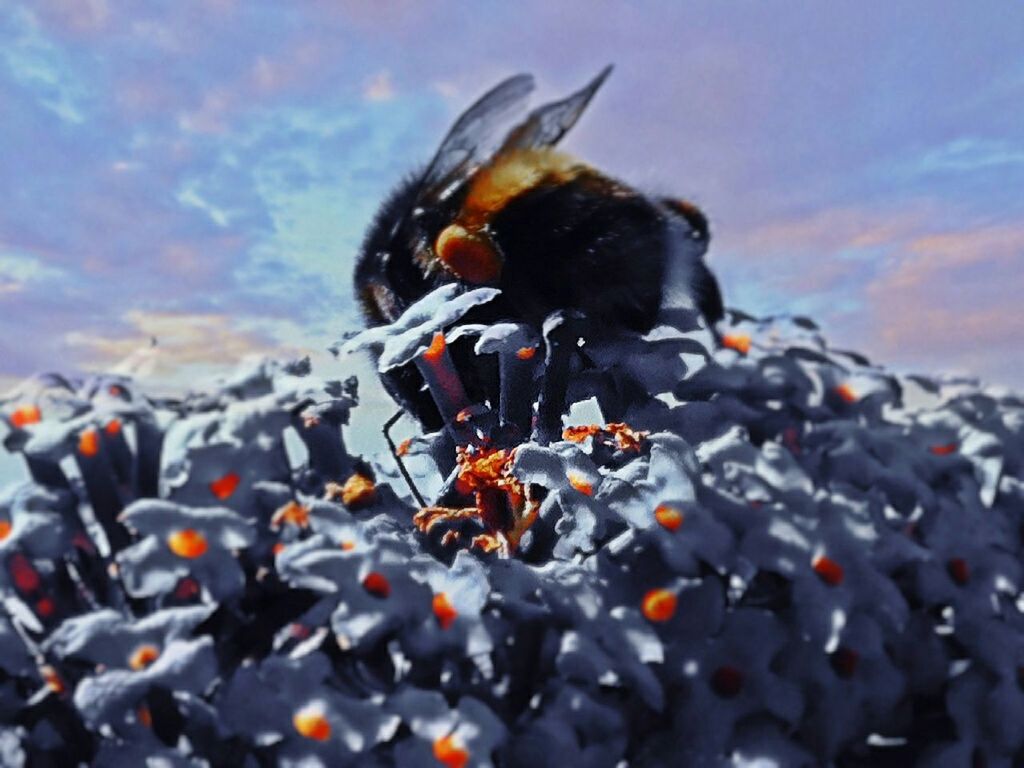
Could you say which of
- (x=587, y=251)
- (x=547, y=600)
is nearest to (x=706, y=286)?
(x=587, y=251)

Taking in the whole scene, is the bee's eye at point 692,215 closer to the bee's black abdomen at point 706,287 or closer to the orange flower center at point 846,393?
the bee's black abdomen at point 706,287

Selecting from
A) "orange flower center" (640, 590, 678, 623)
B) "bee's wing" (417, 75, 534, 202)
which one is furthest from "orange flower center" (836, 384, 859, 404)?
"bee's wing" (417, 75, 534, 202)

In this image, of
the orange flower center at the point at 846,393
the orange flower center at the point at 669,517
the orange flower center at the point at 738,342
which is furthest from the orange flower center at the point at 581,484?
the orange flower center at the point at 846,393

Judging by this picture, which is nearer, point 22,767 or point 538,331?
point 22,767

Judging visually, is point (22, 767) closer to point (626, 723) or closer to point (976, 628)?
point (626, 723)

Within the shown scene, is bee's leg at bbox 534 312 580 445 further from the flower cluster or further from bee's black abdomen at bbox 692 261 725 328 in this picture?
the flower cluster

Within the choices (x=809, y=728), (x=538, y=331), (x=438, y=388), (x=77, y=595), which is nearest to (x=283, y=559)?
(x=77, y=595)

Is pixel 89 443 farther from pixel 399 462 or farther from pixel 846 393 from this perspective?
pixel 846 393
